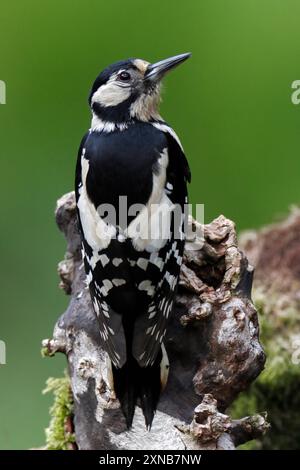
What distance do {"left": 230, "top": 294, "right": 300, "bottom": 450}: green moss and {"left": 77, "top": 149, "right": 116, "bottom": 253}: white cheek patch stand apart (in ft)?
2.83

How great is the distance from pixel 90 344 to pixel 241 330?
1.30 ft

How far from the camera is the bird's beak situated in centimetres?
271

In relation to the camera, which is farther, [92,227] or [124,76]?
[124,76]

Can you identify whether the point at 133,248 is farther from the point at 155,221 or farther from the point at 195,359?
the point at 195,359

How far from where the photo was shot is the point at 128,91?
2691mm

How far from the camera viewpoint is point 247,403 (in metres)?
3.06

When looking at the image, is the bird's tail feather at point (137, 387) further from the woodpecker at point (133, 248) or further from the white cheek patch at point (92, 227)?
the white cheek patch at point (92, 227)

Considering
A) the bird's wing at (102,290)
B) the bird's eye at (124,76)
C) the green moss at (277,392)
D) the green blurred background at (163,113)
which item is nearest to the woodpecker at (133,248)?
the bird's wing at (102,290)

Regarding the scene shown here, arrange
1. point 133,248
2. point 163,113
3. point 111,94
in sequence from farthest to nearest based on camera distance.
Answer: point 163,113 → point 111,94 → point 133,248

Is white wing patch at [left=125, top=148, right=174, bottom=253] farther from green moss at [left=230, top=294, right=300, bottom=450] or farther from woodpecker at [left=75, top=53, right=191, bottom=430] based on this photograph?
green moss at [left=230, top=294, right=300, bottom=450]

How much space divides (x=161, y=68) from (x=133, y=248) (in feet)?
2.07

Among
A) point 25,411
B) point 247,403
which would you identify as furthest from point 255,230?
point 25,411

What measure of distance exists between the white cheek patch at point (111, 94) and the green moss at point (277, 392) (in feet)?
2.80

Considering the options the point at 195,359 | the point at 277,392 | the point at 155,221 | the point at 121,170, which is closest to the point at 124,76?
the point at 121,170
